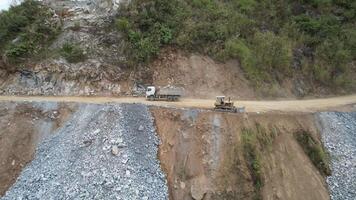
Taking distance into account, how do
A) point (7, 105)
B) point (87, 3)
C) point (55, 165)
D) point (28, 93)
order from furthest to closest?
point (87, 3)
point (28, 93)
point (7, 105)
point (55, 165)

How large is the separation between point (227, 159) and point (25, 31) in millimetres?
18361

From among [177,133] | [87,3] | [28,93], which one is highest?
[87,3]

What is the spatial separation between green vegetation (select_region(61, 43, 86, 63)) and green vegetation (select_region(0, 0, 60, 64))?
173cm

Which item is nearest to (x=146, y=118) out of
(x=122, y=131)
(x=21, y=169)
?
(x=122, y=131)

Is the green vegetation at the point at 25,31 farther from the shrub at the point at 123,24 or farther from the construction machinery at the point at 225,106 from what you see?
the construction machinery at the point at 225,106

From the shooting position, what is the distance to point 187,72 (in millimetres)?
29859

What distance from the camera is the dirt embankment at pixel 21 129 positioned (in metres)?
22.8

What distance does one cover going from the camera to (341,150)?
25.5m

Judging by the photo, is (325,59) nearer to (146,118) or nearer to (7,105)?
(146,118)

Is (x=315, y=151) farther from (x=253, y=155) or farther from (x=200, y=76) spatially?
(x=200, y=76)

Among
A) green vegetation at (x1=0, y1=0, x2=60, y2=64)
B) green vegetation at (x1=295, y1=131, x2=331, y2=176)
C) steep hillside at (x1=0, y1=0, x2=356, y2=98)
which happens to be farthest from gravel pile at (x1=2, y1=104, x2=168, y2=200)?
green vegetation at (x1=295, y1=131, x2=331, y2=176)

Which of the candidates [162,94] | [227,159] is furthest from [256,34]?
[227,159]

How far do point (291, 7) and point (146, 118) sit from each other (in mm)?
19493

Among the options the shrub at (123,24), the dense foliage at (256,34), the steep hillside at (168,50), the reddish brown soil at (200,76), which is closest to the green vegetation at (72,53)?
the steep hillside at (168,50)
